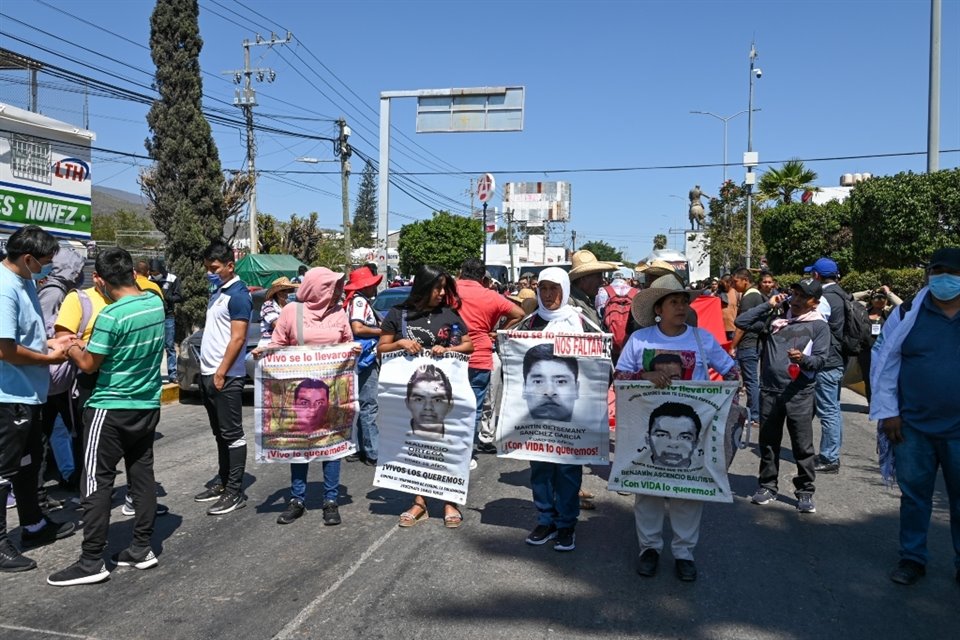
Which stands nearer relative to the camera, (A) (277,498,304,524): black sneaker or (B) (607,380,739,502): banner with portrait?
(B) (607,380,739,502): banner with portrait

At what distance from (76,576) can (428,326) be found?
2.69 m

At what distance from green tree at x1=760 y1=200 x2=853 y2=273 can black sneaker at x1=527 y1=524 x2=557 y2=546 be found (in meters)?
21.1

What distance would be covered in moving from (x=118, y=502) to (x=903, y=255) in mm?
18266

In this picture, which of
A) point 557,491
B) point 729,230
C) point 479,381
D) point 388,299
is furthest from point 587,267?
point 729,230

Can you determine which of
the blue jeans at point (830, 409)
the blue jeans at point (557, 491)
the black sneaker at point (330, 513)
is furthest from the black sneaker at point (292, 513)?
the blue jeans at point (830, 409)

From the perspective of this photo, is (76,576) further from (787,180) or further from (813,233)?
(787,180)

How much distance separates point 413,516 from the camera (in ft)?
18.5

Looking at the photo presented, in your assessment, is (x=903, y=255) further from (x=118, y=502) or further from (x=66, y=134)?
(x=66, y=134)

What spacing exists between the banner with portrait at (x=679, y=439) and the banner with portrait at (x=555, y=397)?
1.33 ft

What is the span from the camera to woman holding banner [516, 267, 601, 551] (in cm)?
507

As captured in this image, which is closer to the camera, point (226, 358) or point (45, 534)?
point (45, 534)

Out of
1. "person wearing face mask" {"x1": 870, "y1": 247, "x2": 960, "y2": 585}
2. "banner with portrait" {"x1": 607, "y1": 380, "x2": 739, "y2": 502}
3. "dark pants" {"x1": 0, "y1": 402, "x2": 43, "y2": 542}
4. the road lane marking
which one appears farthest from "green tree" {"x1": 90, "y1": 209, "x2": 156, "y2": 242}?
"person wearing face mask" {"x1": 870, "y1": 247, "x2": 960, "y2": 585}

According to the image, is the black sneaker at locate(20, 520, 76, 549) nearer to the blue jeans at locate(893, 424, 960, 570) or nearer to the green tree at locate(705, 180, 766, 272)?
the blue jeans at locate(893, 424, 960, 570)

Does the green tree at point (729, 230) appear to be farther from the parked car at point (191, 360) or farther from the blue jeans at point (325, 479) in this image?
the blue jeans at point (325, 479)
